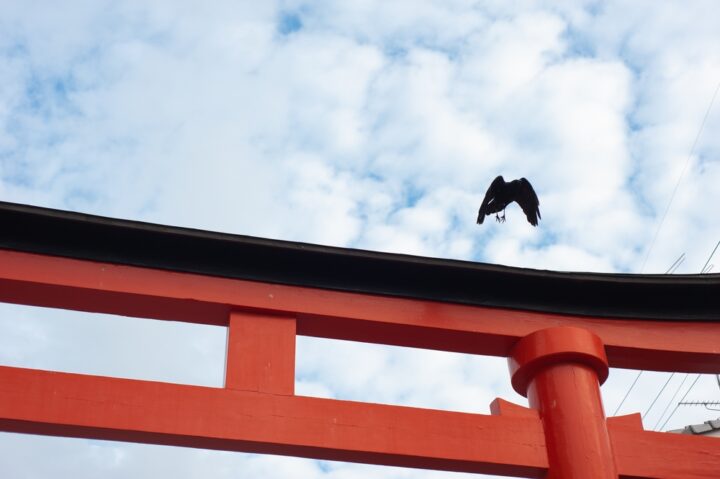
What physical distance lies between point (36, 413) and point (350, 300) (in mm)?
1862

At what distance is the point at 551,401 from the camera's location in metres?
4.88

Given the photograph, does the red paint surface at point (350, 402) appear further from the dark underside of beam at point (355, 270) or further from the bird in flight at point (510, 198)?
the bird in flight at point (510, 198)

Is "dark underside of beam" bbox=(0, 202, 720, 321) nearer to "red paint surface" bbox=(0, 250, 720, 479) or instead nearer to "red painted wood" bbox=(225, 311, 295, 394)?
"red paint surface" bbox=(0, 250, 720, 479)

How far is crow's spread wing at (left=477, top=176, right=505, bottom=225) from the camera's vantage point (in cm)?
559

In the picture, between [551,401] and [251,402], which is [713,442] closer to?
[551,401]

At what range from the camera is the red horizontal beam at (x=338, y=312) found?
477 cm

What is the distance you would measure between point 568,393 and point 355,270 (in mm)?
1421

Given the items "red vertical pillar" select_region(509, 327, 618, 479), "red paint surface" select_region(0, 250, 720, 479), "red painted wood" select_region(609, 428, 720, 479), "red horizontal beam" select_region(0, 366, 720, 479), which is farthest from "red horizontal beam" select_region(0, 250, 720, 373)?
"red painted wood" select_region(609, 428, 720, 479)

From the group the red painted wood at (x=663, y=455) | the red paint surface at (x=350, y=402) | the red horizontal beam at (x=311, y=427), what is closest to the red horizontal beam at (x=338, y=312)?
the red paint surface at (x=350, y=402)

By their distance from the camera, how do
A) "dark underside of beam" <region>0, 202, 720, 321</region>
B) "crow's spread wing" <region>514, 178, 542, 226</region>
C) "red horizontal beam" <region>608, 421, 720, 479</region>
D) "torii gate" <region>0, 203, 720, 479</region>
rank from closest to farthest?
"torii gate" <region>0, 203, 720, 479</region>, "red horizontal beam" <region>608, 421, 720, 479</region>, "dark underside of beam" <region>0, 202, 720, 321</region>, "crow's spread wing" <region>514, 178, 542, 226</region>

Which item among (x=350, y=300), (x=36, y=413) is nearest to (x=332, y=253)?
(x=350, y=300)

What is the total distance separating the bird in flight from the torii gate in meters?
0.46

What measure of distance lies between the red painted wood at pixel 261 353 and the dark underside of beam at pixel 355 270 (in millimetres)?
289

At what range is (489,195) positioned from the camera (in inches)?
221
